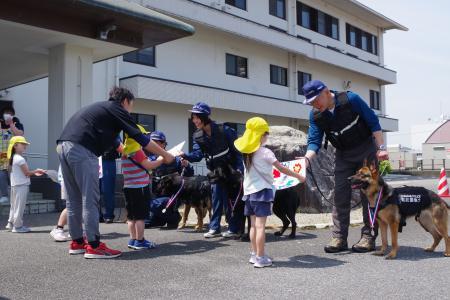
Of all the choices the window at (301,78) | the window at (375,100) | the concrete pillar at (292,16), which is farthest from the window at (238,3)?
the window at (375,100)

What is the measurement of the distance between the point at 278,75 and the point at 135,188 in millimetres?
19793

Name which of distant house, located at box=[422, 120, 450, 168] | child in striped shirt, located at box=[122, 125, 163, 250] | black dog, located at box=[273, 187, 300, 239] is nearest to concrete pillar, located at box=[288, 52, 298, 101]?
black dog, located at box=[273, 187, 300, 239]

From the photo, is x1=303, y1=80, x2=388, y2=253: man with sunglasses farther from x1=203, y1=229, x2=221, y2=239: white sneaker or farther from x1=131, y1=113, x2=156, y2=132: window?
x1=131, y1=113, x2=156, y2=132: window

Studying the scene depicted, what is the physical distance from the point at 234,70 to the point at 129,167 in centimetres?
1673

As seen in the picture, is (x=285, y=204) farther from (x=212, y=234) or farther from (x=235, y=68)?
(x=235, y=68)

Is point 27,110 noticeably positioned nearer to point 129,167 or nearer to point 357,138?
point 129,167

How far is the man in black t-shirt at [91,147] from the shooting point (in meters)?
5.53

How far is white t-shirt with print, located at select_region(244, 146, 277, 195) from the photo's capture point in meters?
5.38

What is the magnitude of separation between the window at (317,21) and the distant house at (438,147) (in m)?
27.8

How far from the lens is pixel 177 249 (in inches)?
249

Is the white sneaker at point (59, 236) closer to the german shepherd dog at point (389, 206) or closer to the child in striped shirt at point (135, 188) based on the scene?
the child in striped shirt at point (135, 188)

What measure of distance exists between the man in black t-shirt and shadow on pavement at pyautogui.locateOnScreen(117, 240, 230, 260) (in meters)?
0.26

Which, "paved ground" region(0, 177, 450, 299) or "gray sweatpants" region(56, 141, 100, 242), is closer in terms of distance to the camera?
"paved ground" region(0, 177, 450, 299)

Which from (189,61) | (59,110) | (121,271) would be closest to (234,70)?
(189,61)
